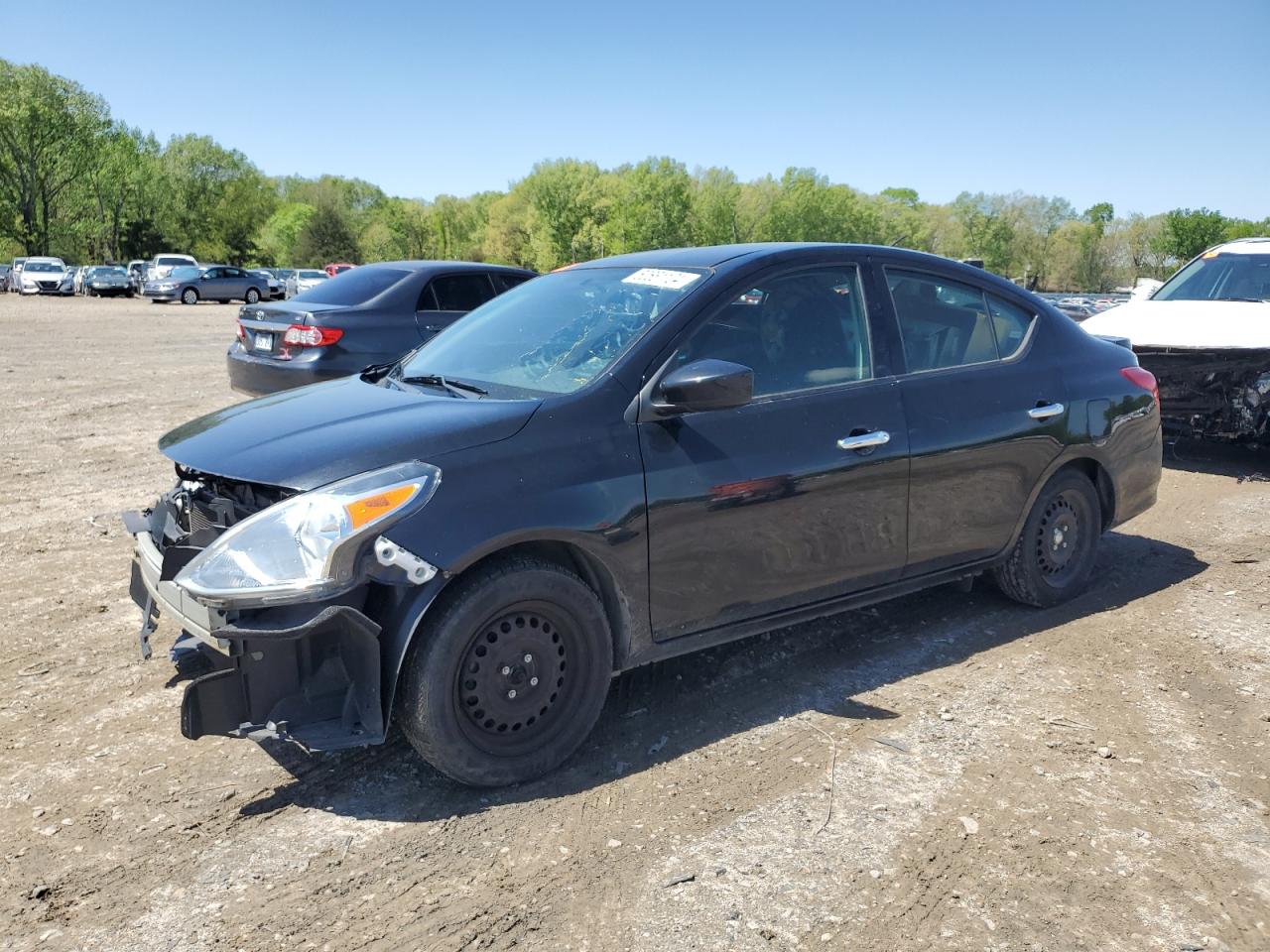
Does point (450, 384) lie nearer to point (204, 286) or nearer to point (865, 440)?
point (865, 440)

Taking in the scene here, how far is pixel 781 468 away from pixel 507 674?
1320 millimetres

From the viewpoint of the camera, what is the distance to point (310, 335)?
852 centimetres

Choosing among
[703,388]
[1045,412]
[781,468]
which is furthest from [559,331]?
[1045,412]

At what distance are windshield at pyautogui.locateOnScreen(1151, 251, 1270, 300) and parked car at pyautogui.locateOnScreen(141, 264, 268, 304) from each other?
41.0m

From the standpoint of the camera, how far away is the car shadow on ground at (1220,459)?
8.66m

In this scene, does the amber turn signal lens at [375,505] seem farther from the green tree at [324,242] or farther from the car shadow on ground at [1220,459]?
the green tree at [324,242]

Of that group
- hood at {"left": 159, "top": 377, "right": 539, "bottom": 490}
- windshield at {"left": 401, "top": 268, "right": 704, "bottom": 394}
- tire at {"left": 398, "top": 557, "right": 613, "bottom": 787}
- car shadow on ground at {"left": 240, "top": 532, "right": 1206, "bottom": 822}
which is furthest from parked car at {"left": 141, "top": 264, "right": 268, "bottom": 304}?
tire at {"left": 398, "top": 557, "right": 613, "bottom": 787}

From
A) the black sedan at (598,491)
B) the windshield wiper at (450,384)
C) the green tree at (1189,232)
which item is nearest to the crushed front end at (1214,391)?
the black sedan at (598,491)

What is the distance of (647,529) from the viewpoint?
3.48 metres

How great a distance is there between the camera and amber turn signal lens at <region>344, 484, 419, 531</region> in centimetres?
299

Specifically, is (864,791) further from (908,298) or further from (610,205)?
(610,205)

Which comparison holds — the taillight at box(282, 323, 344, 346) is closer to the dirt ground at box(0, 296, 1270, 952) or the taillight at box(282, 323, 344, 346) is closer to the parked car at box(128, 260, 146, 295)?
the dirt ground at box(0, 296, 1270, 952)

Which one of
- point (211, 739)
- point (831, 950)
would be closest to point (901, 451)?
point (831, 950)

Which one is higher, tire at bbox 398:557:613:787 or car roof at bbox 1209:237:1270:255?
car roof at bbox 1209:237:1270:255
